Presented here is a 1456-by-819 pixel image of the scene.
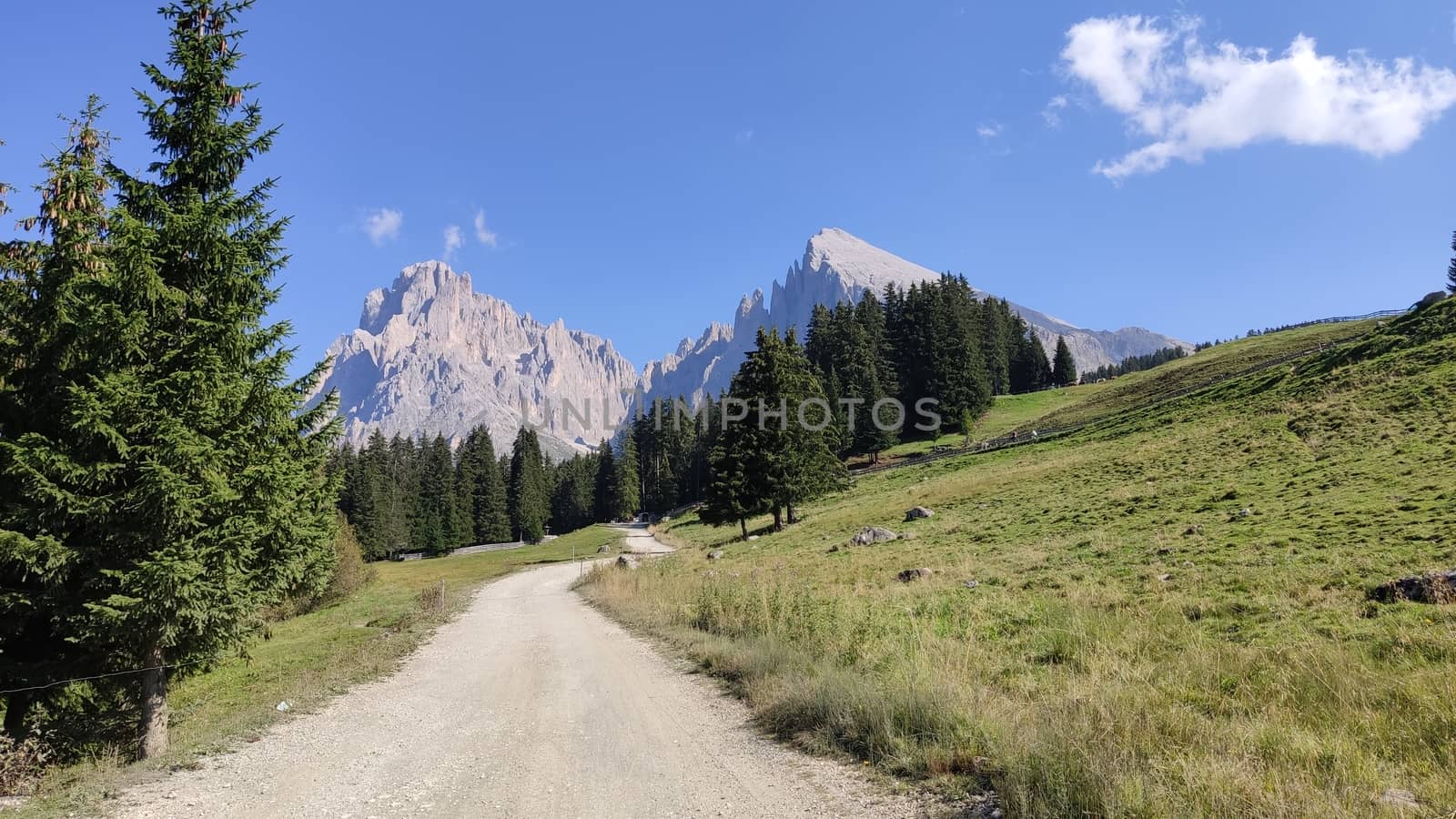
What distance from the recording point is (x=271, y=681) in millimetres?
14344

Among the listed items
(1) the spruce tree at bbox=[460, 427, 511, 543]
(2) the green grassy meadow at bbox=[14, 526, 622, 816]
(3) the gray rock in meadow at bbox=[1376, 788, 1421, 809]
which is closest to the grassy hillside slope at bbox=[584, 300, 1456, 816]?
(3) the gray rock in meadow at bbox=[1376, 788, 1421, 809]

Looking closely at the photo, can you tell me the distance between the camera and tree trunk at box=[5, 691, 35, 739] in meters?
9.45

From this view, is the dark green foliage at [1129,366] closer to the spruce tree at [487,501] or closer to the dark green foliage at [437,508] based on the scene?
the spruce tree at [487,501]

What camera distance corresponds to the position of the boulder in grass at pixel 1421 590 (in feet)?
33.9

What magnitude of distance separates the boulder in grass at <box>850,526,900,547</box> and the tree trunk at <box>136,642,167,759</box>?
2383cm

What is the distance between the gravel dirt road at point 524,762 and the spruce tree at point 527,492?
77.9 meters

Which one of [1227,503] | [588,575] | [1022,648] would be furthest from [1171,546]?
[588,575]

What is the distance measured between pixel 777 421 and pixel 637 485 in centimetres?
6468

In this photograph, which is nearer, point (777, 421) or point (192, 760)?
point (192, 760)

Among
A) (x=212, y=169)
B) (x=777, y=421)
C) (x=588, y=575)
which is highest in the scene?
(x=212, y=169)

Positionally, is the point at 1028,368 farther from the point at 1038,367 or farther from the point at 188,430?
the point at 188,430

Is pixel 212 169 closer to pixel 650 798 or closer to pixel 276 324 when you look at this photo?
pixel 276 324

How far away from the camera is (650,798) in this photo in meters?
6.28

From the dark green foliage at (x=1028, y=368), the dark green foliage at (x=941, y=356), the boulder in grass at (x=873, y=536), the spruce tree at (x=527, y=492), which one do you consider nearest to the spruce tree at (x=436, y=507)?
the spruce tree at (x=527, y=492)
